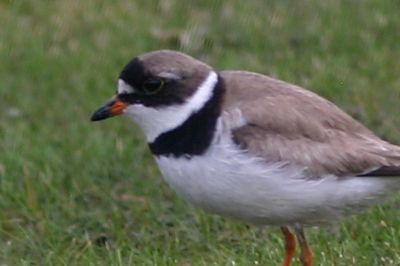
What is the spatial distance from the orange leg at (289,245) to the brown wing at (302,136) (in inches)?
25.2

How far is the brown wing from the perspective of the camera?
236 inches

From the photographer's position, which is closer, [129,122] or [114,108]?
[114,108]

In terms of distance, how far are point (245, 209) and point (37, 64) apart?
185 inches

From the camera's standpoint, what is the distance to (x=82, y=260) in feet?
23.4

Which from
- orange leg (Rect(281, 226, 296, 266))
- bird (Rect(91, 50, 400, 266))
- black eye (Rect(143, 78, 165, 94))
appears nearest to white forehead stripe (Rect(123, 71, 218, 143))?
bird (Rect(91, 50, 400, 266))

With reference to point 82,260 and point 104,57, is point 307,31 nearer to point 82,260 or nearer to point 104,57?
point 104,57

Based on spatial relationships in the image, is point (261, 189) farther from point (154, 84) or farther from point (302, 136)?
point (154, 84)

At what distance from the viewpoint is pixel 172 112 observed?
19.9 feet

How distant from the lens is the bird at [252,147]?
588 cm

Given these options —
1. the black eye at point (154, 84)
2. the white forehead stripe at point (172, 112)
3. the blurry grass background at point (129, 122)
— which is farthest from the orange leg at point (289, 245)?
the black eye at point (154, 84)

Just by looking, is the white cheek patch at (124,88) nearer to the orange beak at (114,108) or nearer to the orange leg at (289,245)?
the orange beak at (114,108)

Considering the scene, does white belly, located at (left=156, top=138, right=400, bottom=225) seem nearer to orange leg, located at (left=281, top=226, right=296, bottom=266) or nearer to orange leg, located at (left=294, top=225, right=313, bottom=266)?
orange leg, located at (left=294, top=225, right=313, bottom=266)

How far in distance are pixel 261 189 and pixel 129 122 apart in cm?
350

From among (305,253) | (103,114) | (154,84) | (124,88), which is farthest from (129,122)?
(305,253)
